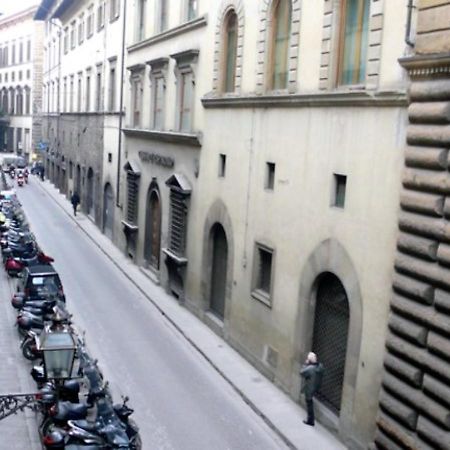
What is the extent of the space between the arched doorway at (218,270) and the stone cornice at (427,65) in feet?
29.7

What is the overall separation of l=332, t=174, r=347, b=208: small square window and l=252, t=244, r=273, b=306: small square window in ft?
10.4

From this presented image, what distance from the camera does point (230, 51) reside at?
743 inches

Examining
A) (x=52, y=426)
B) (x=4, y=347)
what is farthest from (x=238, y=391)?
(x=4, y=347)

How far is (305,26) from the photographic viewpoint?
14375 millimetres

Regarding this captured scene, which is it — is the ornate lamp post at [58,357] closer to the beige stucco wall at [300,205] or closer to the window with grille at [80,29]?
the beige stucco wall at [300,205]

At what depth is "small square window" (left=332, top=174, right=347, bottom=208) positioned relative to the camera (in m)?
13.1

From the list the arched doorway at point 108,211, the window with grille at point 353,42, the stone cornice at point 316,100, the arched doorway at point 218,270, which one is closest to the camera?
the stone cornice at point 316,100

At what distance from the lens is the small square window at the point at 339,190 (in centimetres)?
1310

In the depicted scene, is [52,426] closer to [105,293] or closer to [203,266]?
[203,266]

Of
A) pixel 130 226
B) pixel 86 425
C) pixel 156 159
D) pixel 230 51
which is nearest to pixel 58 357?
pixel 86 425

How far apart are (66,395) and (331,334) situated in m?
4.93

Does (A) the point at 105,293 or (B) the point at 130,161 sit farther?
(B) the point at 130,161

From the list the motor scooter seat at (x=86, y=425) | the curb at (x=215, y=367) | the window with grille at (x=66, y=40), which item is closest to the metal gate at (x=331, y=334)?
the curb at (x=215, y=367)

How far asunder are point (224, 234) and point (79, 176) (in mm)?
24741
